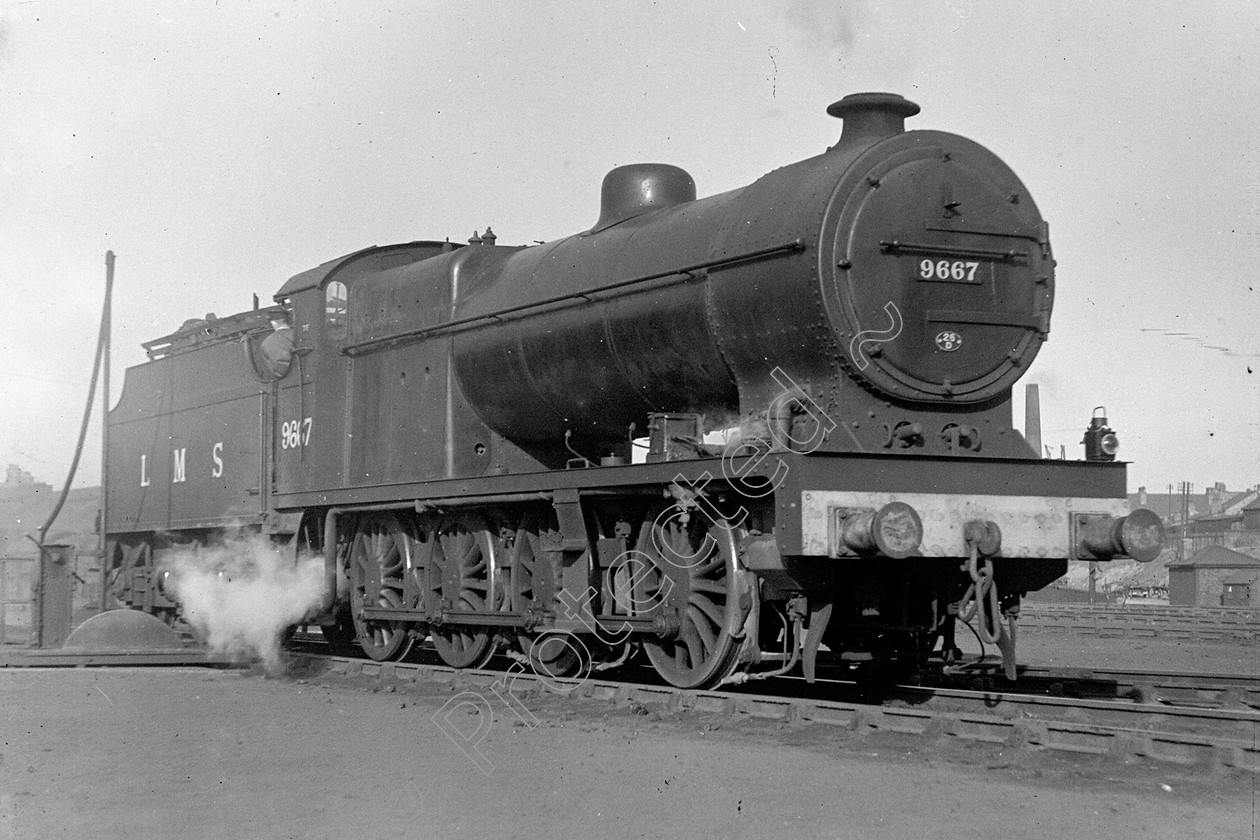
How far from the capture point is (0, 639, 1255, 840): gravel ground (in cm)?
593

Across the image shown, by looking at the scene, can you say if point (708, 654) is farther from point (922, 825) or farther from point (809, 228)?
point (922, 825)

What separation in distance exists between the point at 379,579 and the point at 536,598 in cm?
251

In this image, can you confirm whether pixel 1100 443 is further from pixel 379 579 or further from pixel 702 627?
pixel 379 579

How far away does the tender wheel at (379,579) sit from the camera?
1295 cm

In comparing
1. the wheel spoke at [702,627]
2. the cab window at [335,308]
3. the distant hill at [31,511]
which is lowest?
the wheel spoke at [702,627]

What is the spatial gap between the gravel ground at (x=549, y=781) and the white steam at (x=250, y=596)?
399cm

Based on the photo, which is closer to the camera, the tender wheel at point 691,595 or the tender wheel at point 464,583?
the tender wheel at point 691,595

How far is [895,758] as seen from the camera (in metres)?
7.38

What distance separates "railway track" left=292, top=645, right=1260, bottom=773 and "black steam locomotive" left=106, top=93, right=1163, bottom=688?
0.32 meters

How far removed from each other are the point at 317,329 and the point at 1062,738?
9.05 m

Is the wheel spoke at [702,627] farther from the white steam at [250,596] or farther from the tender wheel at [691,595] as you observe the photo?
the white steam at [250,596]

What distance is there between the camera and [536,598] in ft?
36.7

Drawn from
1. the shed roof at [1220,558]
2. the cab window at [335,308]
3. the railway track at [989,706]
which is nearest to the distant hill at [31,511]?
the shed roof at [1220,558]

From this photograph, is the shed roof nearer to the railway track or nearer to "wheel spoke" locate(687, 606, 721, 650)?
the railway track
